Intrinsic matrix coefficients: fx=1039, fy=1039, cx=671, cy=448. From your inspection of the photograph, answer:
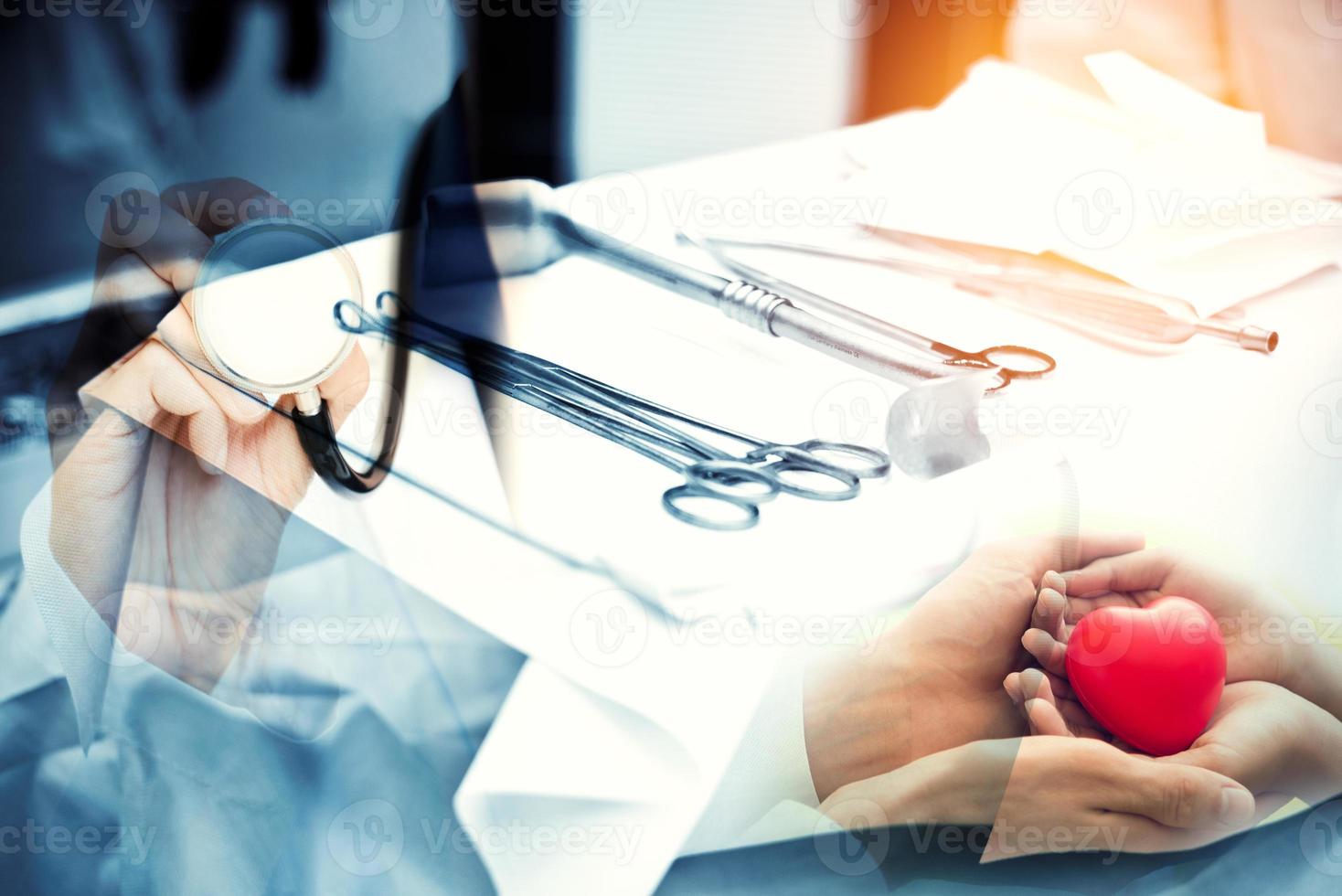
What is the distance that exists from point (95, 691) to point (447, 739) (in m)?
0.22

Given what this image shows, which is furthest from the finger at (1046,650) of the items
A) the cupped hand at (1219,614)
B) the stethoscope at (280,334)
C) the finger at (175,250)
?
the finger at (175,250)

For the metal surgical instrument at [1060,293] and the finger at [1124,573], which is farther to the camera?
the metal surgical instrument at [1060,293]

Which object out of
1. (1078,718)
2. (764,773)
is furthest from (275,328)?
(1078,718)

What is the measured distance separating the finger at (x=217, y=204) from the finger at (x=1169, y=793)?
52cm

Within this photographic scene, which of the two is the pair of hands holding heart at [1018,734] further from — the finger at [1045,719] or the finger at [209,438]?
the finger at [209,438]

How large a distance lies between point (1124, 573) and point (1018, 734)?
9 centimetres

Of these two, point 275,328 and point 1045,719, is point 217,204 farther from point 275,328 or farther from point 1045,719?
point 1045,719

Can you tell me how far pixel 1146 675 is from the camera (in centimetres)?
45

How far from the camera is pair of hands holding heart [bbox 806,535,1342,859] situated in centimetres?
46

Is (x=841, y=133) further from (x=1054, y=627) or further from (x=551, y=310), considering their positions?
(x=1054, y=627)

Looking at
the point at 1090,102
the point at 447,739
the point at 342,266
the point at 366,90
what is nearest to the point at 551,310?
the point at 342,266

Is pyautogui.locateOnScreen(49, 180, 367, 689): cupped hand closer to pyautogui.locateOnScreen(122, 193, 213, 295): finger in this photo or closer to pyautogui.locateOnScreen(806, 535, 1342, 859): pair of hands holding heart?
pyautogui.locateOnScreen(122, 193, 213, 295): finger

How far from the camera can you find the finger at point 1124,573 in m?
0.49

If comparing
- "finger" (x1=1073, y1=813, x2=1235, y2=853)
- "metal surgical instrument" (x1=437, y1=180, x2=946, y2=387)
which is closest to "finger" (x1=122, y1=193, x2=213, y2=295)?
"metal surgical instrument" (x1=437, y1=180, x2=946, y2=387)
